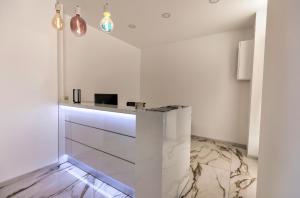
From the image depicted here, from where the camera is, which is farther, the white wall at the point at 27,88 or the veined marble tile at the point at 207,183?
the white wall at the point at 27,88

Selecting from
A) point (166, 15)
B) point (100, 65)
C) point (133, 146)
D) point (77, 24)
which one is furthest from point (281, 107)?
point (100, 65)

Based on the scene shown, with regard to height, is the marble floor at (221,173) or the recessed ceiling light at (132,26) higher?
the recessed ceiling light at (132,26)

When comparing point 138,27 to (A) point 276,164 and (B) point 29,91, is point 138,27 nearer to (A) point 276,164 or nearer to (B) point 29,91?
(B) point 29,91

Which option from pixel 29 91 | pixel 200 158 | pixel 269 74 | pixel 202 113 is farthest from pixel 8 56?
pixel 202 113

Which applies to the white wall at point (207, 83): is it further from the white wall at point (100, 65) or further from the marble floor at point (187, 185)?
the marble floor at point (187, 185)

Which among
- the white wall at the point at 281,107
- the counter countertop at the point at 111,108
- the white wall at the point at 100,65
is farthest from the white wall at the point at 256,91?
the white wall at the point at 100,65

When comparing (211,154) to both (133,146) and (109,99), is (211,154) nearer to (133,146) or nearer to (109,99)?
(133,146)

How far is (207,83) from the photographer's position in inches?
161

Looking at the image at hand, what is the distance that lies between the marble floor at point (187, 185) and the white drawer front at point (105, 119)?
31.7 inches

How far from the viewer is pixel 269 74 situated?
1362mm

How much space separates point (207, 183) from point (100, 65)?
3.50 m

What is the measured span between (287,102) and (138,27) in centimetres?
348

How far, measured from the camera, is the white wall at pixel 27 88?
221 centimetres

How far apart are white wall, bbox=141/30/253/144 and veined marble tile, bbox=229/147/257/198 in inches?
32.3
